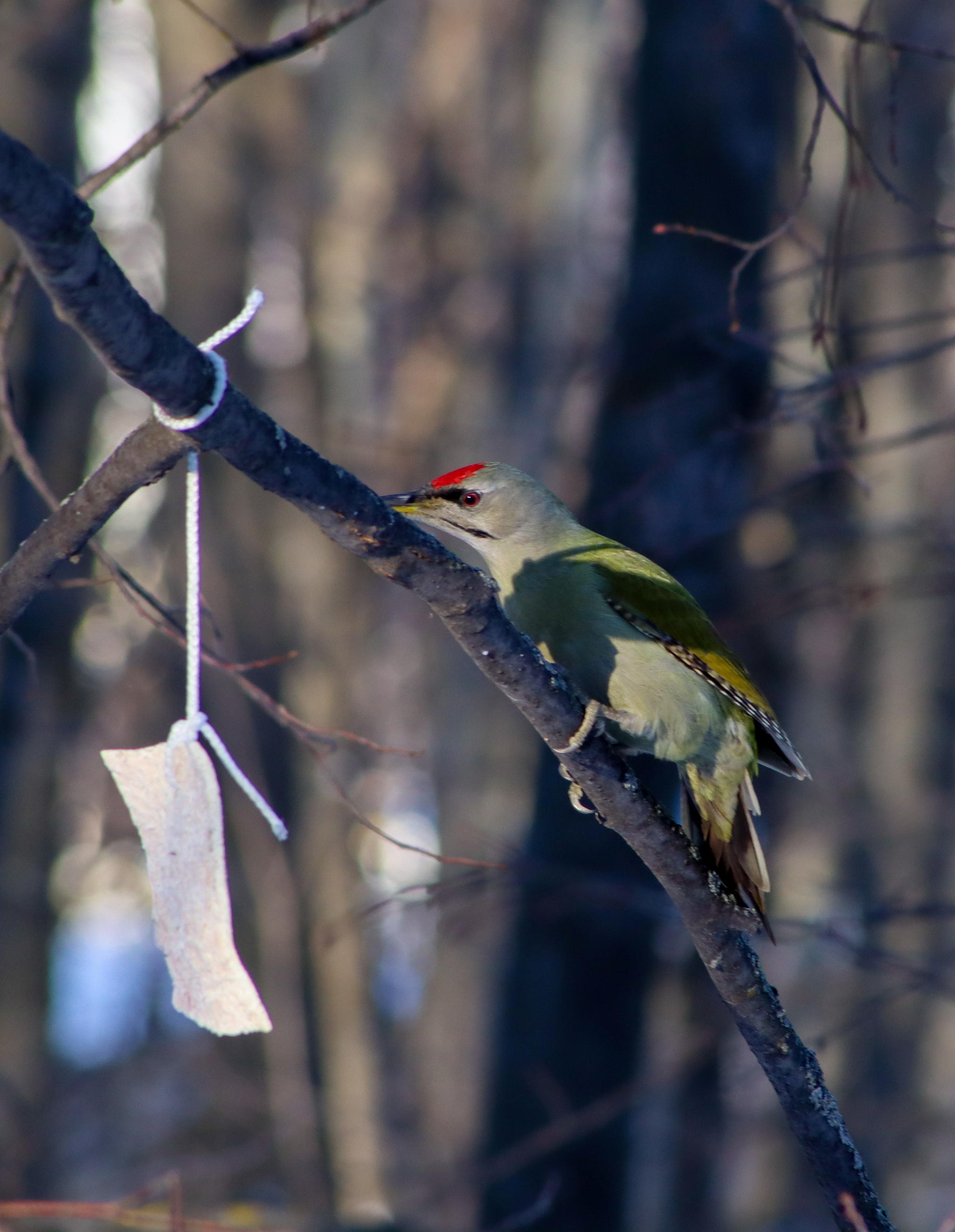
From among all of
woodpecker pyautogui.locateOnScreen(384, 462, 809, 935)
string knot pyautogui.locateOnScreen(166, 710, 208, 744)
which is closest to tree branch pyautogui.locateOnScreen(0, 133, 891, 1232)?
string knot pyautogui.locateOnScreen(166, 710, 208, 744)

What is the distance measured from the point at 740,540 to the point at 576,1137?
309 cm

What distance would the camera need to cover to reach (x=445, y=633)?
9.33 m

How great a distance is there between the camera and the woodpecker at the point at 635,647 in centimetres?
310

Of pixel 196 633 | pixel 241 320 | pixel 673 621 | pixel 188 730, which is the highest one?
pixel 673 621

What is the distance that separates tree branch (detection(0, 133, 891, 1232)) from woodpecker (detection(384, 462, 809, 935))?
79 centimetres

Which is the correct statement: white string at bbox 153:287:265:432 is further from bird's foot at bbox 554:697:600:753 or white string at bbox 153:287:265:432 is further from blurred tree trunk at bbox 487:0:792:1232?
blurred tree trunk at bbox 487:0:792:1232

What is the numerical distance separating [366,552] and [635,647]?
5.55 ft

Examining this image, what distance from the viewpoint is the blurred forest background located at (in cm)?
515

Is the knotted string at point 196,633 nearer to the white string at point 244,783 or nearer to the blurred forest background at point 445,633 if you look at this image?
the white string at point 244,783

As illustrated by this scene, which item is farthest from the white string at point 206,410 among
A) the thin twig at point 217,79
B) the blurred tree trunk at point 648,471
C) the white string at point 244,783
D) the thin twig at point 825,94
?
the blurred tree trunk at point 648,471

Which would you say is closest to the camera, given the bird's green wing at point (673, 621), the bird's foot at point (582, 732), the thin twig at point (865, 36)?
the bird's foot at point (582, 732)

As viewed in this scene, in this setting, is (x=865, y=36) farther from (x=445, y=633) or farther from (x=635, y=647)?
(x=445, y=633)

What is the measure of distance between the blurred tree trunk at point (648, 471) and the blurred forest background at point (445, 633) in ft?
0.07

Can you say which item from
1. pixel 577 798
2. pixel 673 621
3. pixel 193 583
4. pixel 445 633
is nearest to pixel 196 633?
pixel 193 583
